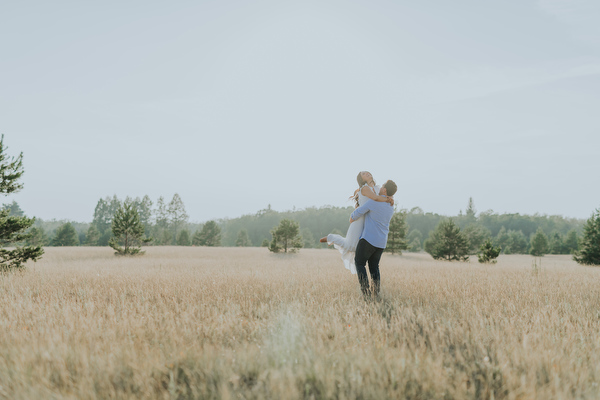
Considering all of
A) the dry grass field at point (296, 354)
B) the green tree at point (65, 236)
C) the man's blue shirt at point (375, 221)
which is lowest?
the green tree at point (65, 236)

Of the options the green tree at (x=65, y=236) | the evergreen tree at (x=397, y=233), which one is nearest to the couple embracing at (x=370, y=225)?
the evergreen tree at (x=397, y=233)

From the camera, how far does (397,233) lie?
123 feet

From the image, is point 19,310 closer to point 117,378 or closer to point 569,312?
point 117,378

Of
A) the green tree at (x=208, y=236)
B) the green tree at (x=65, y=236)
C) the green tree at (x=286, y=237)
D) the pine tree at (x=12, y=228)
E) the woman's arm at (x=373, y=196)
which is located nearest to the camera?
the woman's arm at (x=373, y=196)

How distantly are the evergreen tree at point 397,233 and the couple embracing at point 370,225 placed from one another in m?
32.1

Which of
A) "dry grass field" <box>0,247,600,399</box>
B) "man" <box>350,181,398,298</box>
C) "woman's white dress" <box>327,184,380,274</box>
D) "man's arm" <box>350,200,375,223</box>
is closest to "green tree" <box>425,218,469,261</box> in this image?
"dry grass field" <box>0,247,600,399</box>

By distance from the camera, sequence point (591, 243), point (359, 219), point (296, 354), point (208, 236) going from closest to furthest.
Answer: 1. point (296, 354)
2. point (359, 219)
3. point (591, 243)
4. point (208, 236)

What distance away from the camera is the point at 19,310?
492 centimetres

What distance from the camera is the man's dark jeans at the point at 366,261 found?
231 inches

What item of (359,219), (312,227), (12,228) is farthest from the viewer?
(312,227)

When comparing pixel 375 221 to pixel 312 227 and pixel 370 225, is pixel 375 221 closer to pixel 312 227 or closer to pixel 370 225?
pixel 370 225

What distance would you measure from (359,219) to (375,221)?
44 centimetres

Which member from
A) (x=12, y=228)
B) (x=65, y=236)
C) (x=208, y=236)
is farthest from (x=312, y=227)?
(x=12, y=228)

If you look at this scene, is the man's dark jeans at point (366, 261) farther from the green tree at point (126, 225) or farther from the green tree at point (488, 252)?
the green tree at point (126, 225)
